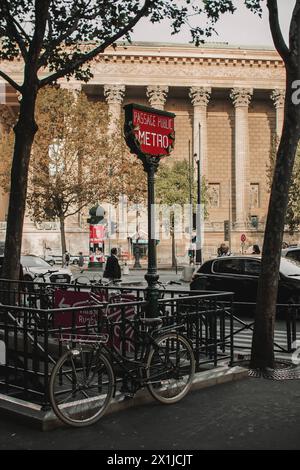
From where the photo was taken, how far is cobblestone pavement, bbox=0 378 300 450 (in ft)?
18.6

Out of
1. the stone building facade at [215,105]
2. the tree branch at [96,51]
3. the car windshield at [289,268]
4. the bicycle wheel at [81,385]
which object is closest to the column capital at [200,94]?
the stone building facade at [215,105]

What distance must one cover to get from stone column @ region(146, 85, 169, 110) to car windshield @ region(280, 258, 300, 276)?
53.3 m

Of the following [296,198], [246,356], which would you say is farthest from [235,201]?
[246,356]

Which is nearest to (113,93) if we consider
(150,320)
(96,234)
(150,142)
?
(96,234)

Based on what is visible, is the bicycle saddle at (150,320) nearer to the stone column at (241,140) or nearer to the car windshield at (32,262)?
the car windshield at (32,262)

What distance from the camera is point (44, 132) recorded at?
44.5 meters

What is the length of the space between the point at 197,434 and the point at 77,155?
41.0 metres

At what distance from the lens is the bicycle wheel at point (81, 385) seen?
6172mm

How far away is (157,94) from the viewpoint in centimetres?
6819

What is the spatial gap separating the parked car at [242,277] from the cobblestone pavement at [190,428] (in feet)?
27.8

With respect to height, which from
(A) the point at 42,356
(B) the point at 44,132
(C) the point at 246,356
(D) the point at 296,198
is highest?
(B) the point at 44,132

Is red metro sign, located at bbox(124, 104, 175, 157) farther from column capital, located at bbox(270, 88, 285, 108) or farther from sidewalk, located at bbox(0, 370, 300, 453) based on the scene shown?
column capital, located at bbox(270, 88, 285, 108)

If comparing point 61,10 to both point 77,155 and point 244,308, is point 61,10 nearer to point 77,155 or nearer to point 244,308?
point 244,308

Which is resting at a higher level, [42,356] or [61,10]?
[61,10]
